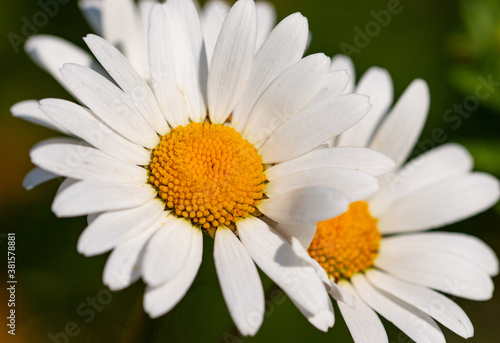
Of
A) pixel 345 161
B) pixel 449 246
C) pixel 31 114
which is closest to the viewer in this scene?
pixel 345 161

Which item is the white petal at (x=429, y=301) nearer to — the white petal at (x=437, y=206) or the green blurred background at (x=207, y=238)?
the white petal at (x=437, y=206)

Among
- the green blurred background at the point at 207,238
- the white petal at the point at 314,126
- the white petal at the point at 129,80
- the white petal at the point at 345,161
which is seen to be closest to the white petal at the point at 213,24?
the white petal at the point at 129,80

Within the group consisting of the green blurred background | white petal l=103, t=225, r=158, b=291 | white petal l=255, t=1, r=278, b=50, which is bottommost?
the green blurred background

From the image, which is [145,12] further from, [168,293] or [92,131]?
[168,293]

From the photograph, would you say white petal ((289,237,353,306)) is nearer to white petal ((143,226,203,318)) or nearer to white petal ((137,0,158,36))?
white petal ((143,226,203,318))

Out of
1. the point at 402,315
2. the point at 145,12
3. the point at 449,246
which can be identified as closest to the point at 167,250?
the point at 402,315

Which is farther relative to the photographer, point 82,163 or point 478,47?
point 478,47

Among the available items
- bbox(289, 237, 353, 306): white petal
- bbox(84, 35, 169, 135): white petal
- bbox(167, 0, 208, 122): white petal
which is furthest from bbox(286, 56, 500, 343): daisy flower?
bbox(84, 35, 169, 135): white petal

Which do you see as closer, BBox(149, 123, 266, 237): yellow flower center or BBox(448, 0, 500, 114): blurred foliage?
BBox(149, 123, 266, 237): yellow flower center
